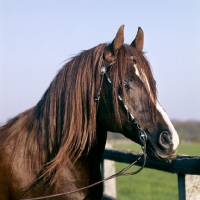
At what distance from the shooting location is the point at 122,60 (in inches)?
133

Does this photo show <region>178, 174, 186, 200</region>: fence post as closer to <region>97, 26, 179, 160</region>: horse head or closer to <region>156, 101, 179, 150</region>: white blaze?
<region>97, 26, 179, 160</region>: horse head

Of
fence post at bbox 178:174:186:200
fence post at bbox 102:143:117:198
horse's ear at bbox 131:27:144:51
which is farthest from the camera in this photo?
fence post at bbox 102:143:117:198

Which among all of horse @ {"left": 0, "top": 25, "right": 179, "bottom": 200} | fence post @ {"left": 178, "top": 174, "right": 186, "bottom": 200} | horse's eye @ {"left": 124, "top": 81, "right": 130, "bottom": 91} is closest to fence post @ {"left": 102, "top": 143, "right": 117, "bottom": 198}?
fence post @ {"left": 178, "top": 174, "right": 186, "bottom": 200}

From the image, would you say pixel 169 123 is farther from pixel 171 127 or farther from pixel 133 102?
pixel 133 102

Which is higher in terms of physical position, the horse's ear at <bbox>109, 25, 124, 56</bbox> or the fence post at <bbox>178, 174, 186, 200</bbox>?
the horse's ear at <bbox>109, 25, 124, 56</bbox>

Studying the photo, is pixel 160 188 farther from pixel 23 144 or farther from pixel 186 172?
pixel 23 144

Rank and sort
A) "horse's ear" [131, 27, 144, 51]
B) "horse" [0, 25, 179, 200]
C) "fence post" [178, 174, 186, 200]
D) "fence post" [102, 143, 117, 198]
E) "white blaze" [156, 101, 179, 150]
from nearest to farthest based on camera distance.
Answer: "white blaze" [156, 101, 179, 150] → "horse" [0, 25, 179, 200] → "horse's ear" [131, 27, 144, 51] → "fence post" [178, 174, 186, 200] → "fence post" [102, 143, 117, 198]

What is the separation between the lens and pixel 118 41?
3381mm

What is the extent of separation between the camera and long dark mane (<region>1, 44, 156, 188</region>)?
333 cm

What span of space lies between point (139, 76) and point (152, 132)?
51 centimetres

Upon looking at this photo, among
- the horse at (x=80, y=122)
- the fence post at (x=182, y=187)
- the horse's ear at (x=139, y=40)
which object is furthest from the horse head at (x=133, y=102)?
the fence post at (x=182, y=187)

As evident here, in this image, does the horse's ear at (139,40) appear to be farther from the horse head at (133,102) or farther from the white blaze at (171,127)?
the white blaze at (171,127)

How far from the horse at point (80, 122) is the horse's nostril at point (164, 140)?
11 cm

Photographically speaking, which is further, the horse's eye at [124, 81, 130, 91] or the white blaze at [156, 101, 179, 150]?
the horse's eye at [124, 81, 130, 91]
